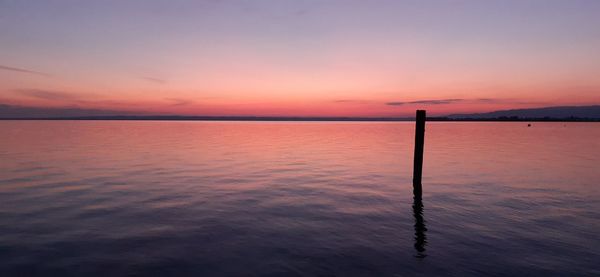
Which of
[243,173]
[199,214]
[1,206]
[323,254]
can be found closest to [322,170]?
[243,173]

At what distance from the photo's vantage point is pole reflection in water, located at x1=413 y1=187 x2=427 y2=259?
950 cm

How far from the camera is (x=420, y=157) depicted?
62.8 feet

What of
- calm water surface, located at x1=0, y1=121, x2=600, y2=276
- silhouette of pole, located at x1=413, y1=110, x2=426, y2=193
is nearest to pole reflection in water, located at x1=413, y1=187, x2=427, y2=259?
calm water surface, located at x1=0, y1=121, x2=600, y2=276

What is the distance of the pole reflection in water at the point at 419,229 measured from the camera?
9.50 metres

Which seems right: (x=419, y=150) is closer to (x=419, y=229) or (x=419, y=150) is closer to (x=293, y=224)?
(x=419, y=229)

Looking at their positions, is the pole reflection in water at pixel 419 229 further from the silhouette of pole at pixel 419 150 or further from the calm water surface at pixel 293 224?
the silhouette of pole at pixel 419 150

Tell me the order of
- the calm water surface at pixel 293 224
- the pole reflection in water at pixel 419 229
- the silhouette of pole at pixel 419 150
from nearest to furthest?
the calm water surface at pixel 293 224 → the pole reflection in water at pixel 419 229 → the silhouette of pole at pixel 419 150

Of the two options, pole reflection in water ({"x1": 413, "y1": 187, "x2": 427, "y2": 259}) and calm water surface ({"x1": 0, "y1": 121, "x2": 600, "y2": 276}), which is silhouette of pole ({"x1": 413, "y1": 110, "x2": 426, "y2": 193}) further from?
pole reflection in water ({"x1": 413, "y1": 187, "x2": 427, "y2": 259})

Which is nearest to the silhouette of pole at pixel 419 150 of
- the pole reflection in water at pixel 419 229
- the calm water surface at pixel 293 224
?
the calm water surface at pixel 293 224

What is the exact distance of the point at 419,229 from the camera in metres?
11.4

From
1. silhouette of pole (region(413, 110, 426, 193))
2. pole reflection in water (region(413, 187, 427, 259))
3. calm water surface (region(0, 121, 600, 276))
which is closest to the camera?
calm water surface (region(0, 121, 600, 276))

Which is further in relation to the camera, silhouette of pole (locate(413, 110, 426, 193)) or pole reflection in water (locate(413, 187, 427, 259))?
silhouette of pole (locate(413, 110, 426, 193))

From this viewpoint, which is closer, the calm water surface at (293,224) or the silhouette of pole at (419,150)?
the calm water surface at (293,224)

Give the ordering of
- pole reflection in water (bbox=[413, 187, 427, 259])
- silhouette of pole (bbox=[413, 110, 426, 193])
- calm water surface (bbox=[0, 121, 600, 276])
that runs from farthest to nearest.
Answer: silhouette of pole (bbox=[413, 110, 426, 193])
pole reflection in water (bbox=[413, 187, 427, 259])
calm water surface (bbox=[0, 121, 600, 276])
